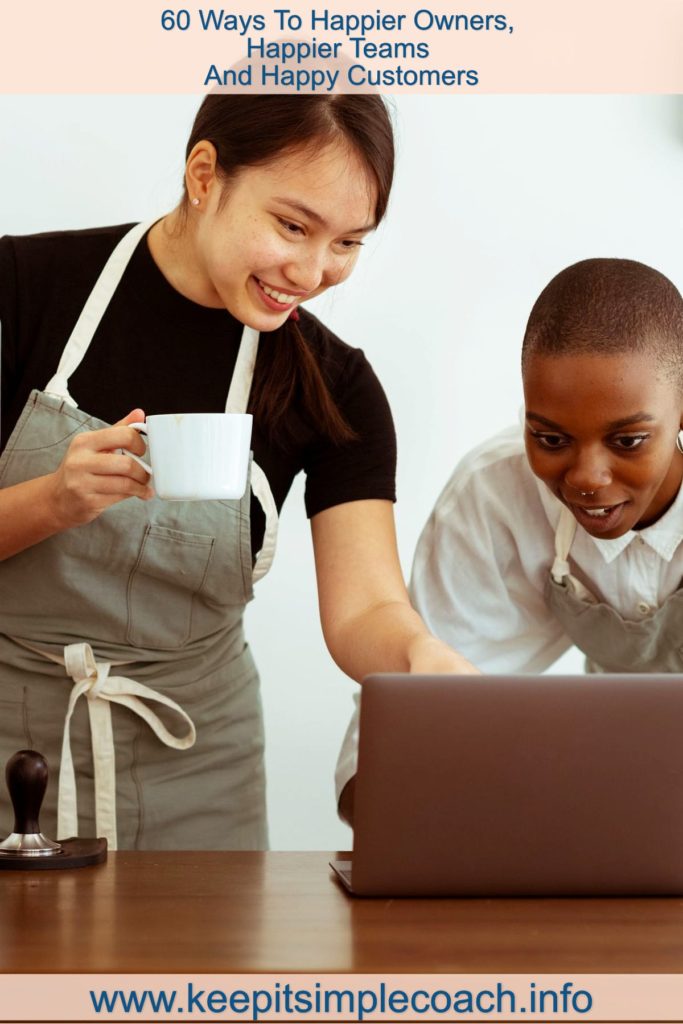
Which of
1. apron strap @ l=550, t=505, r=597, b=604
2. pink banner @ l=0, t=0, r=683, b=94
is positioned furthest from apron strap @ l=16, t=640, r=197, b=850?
pink banner @ l=0, t=0, r=683, b=94

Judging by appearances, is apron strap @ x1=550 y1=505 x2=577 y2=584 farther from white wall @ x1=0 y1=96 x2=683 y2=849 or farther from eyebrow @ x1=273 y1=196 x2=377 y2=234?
white wall @ x1=0 y1=96 x2=683 y2=849

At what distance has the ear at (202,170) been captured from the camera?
1464 millimetres

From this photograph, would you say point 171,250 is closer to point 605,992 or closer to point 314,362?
point 314,362

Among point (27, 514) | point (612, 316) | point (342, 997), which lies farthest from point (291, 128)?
point (342, 997)

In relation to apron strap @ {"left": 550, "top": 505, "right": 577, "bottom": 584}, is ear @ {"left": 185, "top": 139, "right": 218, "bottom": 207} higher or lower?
higher

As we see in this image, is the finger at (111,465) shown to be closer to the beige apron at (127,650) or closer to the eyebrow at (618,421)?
the beige apron at (127,650)

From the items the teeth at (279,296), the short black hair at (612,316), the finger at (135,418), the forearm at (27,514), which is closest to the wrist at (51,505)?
the forearm at (27,514)

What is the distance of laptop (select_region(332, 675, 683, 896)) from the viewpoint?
3.01 feet

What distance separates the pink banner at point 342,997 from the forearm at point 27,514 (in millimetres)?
647

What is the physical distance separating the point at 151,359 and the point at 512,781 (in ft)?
2.69

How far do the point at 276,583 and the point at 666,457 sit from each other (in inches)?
36.6

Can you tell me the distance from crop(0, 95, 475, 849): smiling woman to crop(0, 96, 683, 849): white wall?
1.95 ft

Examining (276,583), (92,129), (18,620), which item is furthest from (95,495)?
(92,129)

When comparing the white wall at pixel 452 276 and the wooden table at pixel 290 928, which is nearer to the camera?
the wooden table at pixel 290 928
